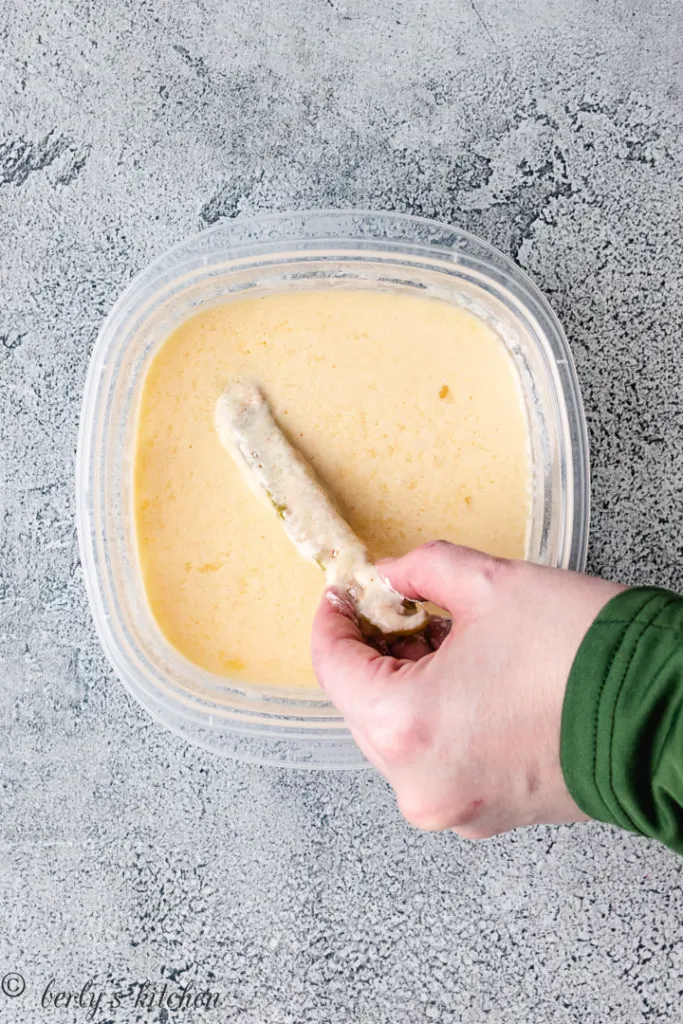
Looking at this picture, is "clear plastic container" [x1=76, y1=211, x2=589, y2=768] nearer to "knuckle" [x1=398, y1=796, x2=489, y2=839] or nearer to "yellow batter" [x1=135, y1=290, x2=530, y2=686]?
"yellow batter" [x1=135, y1=290, x2=530, y2=686]

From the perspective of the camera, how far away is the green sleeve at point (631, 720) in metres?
0.76

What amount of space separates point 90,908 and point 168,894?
0.12 metres

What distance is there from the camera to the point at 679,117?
3.83ft

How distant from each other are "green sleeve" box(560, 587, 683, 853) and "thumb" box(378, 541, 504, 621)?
13 centimetres

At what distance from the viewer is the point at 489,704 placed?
2.80 feet

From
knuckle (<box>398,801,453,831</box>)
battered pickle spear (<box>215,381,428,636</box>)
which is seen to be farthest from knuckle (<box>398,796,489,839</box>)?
battered pickle spear (<box>215,381,428,636</box>)

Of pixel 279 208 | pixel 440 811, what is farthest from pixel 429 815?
pixel 279 208

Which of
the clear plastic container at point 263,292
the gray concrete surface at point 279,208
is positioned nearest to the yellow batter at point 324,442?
the clear plastic container at point 263,292

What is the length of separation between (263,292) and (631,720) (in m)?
0.74

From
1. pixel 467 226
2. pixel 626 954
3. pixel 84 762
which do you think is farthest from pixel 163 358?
pixel 626 954

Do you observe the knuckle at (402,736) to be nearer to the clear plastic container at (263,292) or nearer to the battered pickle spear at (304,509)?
the battered pickle spear at (304,509)

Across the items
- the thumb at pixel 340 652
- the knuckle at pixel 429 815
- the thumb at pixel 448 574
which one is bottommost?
the knuckle at pixel 429 815

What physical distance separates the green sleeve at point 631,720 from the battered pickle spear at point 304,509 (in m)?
0.30

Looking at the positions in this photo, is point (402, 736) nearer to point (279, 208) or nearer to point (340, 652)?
point (340, 652)
